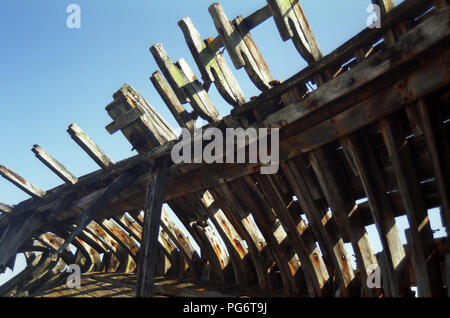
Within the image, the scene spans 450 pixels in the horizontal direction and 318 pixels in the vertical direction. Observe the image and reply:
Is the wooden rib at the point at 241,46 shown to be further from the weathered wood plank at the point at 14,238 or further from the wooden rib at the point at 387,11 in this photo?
the weathered wood plank at the point at 14,238

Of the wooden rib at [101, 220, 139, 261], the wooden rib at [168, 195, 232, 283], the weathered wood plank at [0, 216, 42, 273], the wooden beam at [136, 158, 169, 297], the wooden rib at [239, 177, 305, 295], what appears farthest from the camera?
the wooden rib at [101, 220, 139, 261]

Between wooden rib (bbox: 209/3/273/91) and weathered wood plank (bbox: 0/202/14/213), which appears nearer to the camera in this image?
wooden rib (bbox: 209/3/273/91)

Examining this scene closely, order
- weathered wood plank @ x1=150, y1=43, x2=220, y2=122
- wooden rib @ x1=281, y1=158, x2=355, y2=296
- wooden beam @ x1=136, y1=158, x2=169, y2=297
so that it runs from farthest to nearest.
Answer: weathered wood plank @ x1=150, y1=43, x2=220, y2=122, wooden rib @ x1=281, y1=158, x2=355, y2=296, wooden beam @ x1=136, y1=158, x2=169, y2=297

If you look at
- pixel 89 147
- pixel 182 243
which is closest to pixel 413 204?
pixel 182 243

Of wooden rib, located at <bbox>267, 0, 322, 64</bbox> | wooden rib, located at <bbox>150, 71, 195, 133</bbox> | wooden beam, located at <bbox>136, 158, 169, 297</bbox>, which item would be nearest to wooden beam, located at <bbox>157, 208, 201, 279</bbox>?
wooden beam, located at <bbox>136, 158, 169, 297</bbox>

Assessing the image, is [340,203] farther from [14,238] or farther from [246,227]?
[14,238]

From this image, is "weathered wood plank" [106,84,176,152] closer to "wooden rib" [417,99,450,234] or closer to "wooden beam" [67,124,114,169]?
"wooden beam" [67,124,114,169]

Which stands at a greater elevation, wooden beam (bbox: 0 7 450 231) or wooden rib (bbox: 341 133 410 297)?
wooden beam (bbox: 0 7 450 231)

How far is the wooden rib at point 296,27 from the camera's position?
9.43 ft

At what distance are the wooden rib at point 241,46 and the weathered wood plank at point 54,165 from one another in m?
3.54

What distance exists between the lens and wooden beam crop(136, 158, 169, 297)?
3357mm

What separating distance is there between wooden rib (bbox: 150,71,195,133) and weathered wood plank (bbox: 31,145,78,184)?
2.50 metres

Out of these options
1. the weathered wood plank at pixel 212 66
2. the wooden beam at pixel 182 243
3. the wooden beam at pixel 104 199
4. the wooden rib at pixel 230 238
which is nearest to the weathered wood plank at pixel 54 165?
the wooden beam at pixel 104 199
